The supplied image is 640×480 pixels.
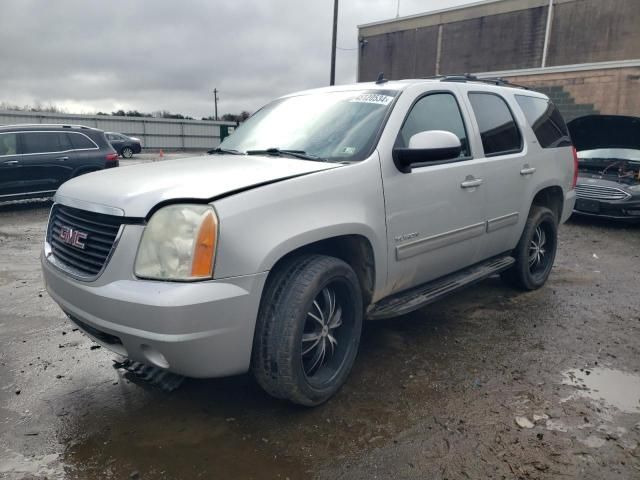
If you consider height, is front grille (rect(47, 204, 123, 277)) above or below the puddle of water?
above

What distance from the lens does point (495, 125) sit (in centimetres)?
405

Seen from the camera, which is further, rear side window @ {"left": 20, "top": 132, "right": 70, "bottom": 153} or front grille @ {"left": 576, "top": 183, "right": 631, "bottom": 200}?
rear side window @ {"left": 20, "top": 132, "right": 70, "bottom": 153}

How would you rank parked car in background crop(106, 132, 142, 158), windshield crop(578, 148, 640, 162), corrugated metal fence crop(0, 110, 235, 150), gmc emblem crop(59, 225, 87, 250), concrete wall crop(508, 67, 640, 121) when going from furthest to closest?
corrugated metal fence crop(0, 110, 235, 150), parked car in background crop(106, 132, 142, 158), concrete wall crop(508, 67, 640, 121), windshield crop(578, 148, 640, 162), gmc emblem crop(59, 225, 87, 250)

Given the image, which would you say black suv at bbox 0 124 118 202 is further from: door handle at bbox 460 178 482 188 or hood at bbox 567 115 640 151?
hood at bbox 567 115 640 151

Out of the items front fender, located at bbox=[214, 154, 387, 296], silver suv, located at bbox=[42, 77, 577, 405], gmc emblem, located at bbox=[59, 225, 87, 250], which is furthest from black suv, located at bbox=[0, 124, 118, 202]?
front fender, located at bbox=[214, 154, 387, 296]

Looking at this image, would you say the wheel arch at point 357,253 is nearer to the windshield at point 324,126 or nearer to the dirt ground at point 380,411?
the windshield at point 324,126

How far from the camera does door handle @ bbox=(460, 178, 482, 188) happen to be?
11.6 feet

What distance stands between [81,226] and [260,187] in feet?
3.28

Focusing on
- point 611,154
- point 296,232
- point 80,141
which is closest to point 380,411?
point 296,232

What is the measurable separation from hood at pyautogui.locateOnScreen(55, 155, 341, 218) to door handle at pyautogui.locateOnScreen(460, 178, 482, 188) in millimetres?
1181

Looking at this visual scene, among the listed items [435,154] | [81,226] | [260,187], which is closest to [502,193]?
[435,154]

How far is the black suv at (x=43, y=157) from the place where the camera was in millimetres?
9523

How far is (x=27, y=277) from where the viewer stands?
5328 millimetres

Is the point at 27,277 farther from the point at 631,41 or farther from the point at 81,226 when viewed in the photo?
the point at 631,41
